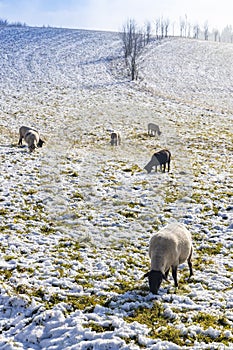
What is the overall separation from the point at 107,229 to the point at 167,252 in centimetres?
389

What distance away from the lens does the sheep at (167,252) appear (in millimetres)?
8125

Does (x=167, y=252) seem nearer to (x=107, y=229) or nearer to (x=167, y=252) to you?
(x=167, y=252)

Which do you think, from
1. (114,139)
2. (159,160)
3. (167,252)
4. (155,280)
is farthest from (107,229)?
(114,139)

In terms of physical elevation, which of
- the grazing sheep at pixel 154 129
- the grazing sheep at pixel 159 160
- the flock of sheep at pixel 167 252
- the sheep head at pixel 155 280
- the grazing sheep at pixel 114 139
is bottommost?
the sheep head at pixel 155 280

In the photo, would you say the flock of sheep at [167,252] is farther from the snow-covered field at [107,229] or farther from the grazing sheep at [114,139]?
the grazing sheep at [114,139]

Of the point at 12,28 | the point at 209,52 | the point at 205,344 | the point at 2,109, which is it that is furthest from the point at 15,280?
the point at 12,28

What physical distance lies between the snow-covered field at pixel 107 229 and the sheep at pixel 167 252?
43 cm

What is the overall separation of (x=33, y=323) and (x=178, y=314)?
10.6 feet

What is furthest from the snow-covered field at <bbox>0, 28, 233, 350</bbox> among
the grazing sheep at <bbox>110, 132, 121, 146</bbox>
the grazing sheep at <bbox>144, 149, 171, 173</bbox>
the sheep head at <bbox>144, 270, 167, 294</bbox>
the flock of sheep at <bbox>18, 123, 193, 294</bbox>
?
the grazing sheep at <bbox>144, 149, 171, 173</bbox>

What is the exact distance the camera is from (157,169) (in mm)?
19312

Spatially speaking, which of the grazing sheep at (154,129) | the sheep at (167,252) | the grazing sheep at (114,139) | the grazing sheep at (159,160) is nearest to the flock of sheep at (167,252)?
the sheep at (167,252)

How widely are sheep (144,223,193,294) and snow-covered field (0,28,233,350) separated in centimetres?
43

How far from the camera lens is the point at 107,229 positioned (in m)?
11.9

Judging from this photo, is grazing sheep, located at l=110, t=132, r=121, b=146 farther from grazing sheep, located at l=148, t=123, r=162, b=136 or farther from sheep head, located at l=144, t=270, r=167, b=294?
sheep head, located at l=144, t=270, r=167, b=294
